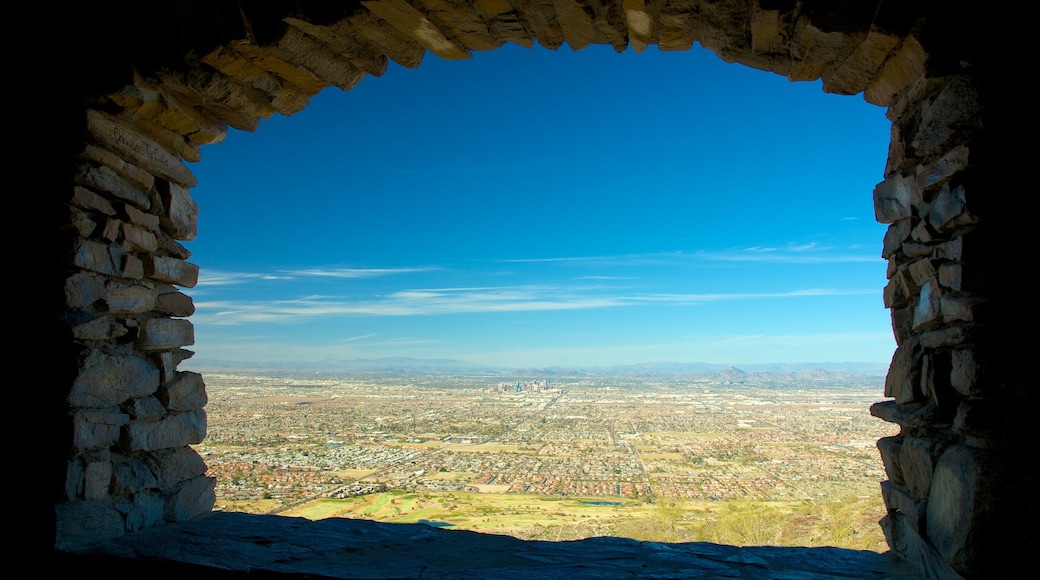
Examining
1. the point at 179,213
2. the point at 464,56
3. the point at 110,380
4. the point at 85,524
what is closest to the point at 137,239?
the point at 179,213

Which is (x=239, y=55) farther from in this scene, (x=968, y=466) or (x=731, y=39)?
(x=968, y=466)

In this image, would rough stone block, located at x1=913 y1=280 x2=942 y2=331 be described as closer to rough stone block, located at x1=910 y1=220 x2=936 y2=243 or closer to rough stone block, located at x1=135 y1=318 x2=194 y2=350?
rough stone block, located at x1=910 y1=220 x2=936 y2=243

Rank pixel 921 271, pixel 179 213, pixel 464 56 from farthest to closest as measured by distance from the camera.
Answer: pixel 179 213 → pixel 464 56 → pixel 921 271

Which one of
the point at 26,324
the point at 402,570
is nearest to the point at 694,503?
the point at 402,570

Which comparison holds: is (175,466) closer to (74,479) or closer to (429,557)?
(74,479)

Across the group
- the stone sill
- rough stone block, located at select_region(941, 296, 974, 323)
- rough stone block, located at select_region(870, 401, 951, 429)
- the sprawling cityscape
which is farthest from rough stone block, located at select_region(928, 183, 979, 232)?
the sprawling cityscape

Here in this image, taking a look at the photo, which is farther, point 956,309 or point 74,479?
point 74,479

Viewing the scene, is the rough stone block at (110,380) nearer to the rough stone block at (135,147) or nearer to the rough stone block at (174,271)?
the rough stone block at (174,271)
